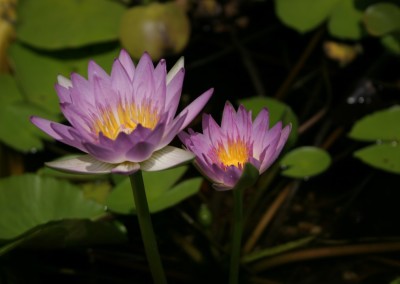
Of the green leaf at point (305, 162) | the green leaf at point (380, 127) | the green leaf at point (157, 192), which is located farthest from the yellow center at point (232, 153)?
the green leaf at point (380, 127)

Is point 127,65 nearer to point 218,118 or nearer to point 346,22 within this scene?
point 218,118

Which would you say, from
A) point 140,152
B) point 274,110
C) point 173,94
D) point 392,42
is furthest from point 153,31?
point 140,152

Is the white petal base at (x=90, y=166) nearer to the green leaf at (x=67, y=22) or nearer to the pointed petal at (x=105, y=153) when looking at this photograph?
the pointed petal at (x=105, y=153)

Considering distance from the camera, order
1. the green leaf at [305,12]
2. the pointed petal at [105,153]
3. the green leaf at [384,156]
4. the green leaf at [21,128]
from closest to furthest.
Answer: the pointed petal at [105,153], the green leaf at [384,156], the green leaf at [21,128], the green leaf at [305,12]

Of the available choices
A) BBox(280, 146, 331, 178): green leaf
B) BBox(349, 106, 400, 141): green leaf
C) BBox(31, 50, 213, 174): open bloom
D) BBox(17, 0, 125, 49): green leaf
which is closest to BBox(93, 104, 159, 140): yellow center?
BBox(31, 50, 213, 174): open bloom

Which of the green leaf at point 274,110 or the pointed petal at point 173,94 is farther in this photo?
the green leaf at point 274,110

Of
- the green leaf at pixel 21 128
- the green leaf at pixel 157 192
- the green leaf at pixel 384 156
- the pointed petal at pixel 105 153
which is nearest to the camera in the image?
the pointed petal at pixel 105 153
